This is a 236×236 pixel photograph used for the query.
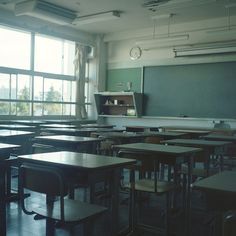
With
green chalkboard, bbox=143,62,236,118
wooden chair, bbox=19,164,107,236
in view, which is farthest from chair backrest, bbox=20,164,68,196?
green chalkboard, bbox=143,62,236,118

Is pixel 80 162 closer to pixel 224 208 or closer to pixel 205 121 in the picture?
pixel 224 208

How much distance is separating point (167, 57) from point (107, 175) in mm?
7038

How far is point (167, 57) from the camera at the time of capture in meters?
8.80

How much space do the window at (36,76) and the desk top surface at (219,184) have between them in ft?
22.1

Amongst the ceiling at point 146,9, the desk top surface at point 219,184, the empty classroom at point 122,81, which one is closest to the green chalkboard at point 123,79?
the empty classroom at point 122,81

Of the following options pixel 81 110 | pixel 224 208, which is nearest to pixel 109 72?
pixel 81 110

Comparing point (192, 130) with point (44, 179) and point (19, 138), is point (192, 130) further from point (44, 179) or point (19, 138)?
point (44, 179)

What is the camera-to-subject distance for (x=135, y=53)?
31.1ft

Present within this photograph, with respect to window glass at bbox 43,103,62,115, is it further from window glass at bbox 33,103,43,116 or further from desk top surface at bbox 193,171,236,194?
desk top surface at bbox 193,171,236,194

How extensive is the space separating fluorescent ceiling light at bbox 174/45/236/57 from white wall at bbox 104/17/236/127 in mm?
171

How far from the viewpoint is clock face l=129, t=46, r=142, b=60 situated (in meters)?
9.38

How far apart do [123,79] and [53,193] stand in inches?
315

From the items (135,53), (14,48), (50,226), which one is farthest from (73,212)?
(135,53)

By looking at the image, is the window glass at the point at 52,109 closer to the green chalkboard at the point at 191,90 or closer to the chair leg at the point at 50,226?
the green chalkboard at the point at 191,90
